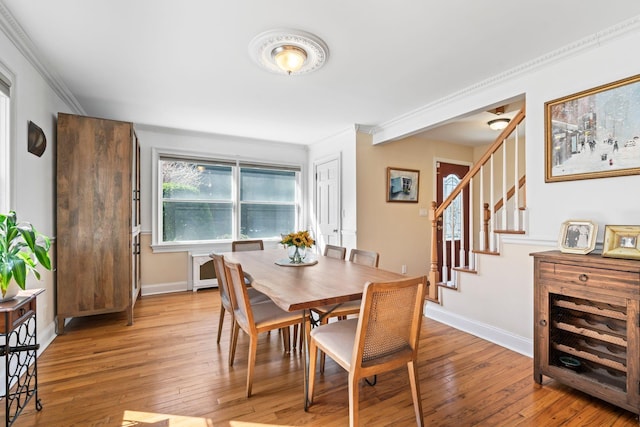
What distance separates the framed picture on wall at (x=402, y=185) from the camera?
447 cm

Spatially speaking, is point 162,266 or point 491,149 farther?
point 162,266

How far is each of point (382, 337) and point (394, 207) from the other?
314 cm

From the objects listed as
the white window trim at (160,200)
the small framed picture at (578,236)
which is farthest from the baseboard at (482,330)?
the white window trim at (160,200)

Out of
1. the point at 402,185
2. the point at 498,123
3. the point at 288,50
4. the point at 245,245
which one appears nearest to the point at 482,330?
the point at 402,185

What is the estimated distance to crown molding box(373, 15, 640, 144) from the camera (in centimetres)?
200

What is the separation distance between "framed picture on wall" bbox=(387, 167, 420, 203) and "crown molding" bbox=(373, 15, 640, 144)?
64cm

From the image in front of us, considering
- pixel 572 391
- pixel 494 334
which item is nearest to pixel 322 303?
pixel 572 391

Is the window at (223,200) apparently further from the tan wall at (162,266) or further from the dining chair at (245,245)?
the dining chair at (245,245)

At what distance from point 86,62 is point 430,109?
325 cm

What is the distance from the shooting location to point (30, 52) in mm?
2293

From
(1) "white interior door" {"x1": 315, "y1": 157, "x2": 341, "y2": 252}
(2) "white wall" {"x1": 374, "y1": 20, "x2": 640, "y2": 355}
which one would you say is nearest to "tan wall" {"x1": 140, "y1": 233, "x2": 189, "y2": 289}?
(1) "white interior door" {"x1": 315, "y1": 157, "x2": 341, "y2": 252}

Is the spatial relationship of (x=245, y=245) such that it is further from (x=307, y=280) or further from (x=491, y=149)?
(x=491, y=149)

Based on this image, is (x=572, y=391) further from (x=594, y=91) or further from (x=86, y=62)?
(x=86, y=62)

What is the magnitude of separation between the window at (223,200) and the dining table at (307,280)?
89.8 inches
